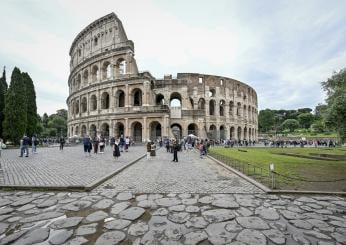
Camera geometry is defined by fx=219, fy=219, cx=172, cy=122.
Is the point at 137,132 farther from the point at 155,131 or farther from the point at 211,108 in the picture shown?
the point at 211,108

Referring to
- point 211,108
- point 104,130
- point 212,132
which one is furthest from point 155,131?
point 211,108

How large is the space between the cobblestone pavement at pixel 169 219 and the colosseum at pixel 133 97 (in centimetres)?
2607

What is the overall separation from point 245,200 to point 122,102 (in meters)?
34.5

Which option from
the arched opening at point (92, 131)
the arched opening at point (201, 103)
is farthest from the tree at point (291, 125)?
the arched opening at point (92, 131)

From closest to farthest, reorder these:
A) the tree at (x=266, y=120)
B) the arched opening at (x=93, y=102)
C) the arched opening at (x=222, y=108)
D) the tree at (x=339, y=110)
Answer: the tree at (x=339, y=110) < the arched opening at (x=93, y=102) < the arched opening at (x=222, y=108) < the tree at (x=266, y=120)

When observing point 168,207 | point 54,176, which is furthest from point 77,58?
point 168,207

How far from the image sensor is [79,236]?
11.7 ft

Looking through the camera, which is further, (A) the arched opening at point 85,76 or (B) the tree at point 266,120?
(B) the tree at point 266,120

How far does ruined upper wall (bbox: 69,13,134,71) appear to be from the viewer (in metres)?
35.2

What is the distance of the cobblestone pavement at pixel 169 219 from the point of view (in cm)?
352

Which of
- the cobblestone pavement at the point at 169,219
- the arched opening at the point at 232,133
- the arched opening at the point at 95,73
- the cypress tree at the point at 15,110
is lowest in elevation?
the cobblestone pavement at the point at 169,219

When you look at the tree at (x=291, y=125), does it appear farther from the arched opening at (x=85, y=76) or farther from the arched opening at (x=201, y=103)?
the arched opening at (x=85, y=76)

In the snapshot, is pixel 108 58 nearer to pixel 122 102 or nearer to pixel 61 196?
pixel 122 102

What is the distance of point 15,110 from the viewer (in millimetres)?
28078
